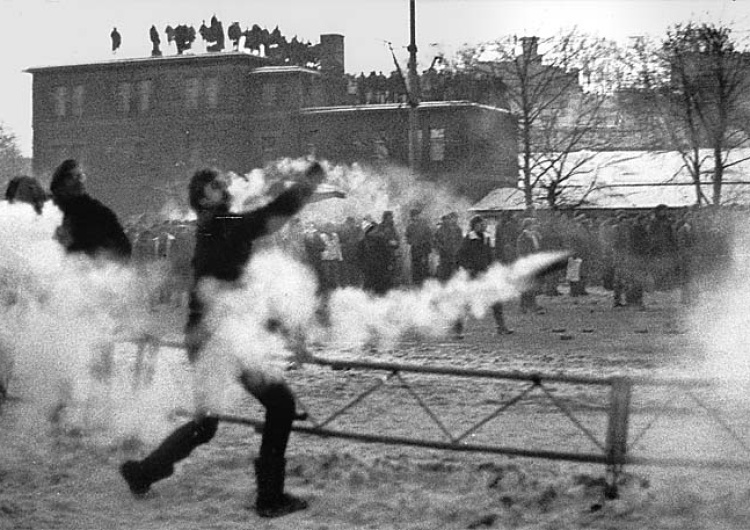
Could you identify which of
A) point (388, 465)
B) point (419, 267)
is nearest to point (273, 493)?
point (388, 465)

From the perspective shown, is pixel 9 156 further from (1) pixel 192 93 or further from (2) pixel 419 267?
(1) pixel 192 93

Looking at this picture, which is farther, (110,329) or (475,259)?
(475,259)

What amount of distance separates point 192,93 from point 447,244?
89.9 feet

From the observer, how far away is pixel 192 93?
45000 mm

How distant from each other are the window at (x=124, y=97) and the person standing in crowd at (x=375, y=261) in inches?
787

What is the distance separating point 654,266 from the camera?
21891 millimetres

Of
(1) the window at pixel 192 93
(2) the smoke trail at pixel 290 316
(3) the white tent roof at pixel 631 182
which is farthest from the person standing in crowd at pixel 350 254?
(1) the window at pixel 192 93

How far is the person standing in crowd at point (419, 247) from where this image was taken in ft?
64.1

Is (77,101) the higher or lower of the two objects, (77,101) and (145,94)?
the lower

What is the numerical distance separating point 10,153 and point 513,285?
8.62 meters

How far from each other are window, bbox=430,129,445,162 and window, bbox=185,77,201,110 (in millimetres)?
9962

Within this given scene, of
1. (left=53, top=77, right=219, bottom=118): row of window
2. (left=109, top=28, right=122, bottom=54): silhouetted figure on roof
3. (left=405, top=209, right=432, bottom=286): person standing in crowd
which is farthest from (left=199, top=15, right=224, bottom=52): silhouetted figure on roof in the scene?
(left=109, top=28, right=122, bottom=54): silhouetted figure on roof

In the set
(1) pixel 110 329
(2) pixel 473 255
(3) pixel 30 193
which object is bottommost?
(1) pixel 110 329

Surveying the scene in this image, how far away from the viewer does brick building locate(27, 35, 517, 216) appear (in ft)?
126
